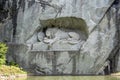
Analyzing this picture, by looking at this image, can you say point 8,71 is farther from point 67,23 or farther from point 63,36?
point 67,23

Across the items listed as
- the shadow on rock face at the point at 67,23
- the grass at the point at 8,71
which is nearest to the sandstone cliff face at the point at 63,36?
the shadow on rock face at the point at 67,23

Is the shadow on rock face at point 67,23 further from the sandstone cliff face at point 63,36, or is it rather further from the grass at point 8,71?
the grass at point 8,71

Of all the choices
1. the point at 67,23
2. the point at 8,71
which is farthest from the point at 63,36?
the point at 8,71

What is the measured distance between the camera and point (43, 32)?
82.0ft

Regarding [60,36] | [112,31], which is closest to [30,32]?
[60,36]

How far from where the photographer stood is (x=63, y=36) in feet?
80.7

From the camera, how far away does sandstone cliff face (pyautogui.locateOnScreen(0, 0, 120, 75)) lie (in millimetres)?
23531

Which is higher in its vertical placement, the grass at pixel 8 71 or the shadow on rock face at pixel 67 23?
the shadow on rock face at pixel 67 23

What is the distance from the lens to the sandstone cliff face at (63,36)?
23.5 m

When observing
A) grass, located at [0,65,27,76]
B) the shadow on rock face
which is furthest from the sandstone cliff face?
grass, located at [0,65,27,76]

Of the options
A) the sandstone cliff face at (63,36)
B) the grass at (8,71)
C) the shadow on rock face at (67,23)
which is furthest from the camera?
the shadow on rock face at (67,23)

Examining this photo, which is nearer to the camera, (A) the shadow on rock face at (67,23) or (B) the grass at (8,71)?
(B) the grass at (8,71)

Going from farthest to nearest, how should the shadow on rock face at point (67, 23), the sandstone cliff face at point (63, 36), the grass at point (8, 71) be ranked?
the shadow on rock face at point (67, 23)
the sandstone cliff face at point (63, 36)
the grass at point (8, 71)

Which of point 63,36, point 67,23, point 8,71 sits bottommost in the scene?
point 8,71
